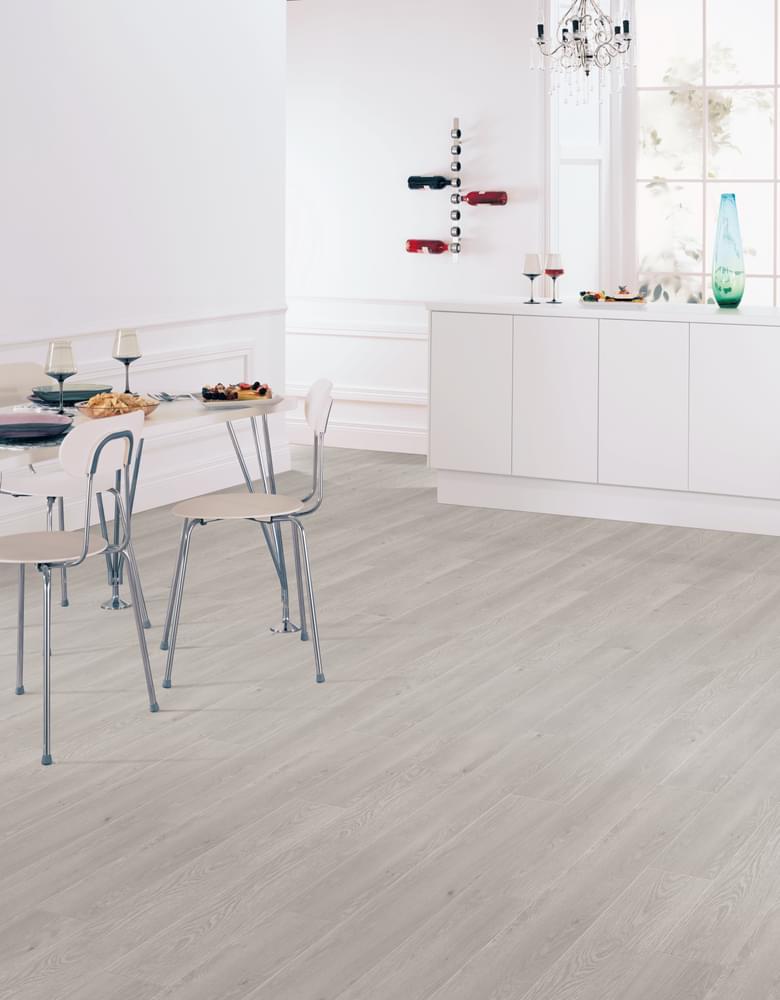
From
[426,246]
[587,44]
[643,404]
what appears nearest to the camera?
[643,404]

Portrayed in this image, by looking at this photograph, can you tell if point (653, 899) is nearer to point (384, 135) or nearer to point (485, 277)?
point (485, 277)

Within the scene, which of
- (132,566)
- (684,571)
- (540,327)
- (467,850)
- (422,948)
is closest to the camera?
(422,948)

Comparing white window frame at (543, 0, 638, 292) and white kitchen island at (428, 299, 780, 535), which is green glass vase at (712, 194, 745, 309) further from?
white window frame at (543, 0, 638, 292)

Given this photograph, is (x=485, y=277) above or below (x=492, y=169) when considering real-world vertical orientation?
below

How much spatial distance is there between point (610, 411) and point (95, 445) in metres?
3.01

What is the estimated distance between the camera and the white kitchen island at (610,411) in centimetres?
551

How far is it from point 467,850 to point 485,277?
505cm

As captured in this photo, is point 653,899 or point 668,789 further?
point 668,789

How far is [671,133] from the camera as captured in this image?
294 inches

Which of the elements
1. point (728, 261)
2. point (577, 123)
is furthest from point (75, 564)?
point (577, 123)

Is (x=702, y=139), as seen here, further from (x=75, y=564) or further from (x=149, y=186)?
(x=75, y=564)

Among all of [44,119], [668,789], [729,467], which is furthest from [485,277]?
[668,789]

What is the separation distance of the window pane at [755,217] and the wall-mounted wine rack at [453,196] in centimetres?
115

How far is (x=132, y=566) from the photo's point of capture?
373 centimetres
